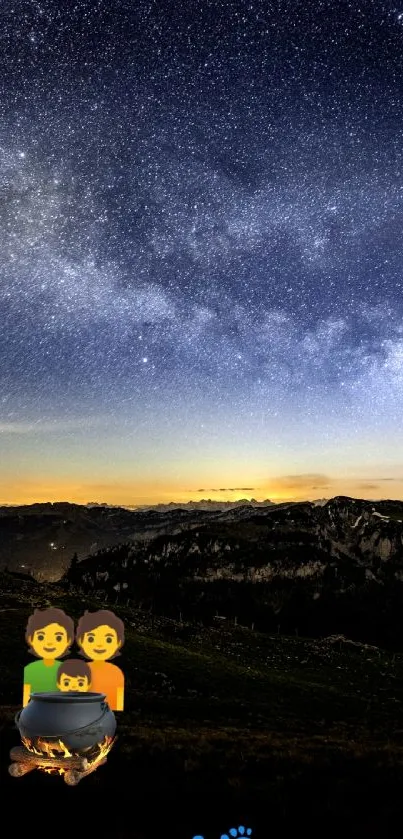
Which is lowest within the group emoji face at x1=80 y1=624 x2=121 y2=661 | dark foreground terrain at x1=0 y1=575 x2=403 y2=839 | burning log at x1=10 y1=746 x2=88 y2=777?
dark foreground terrain at x1=0 y1=575 x2=403 y2=839

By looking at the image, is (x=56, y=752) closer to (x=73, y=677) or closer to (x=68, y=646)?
(x=73, y=677)

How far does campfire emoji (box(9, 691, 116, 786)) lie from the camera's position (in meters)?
11.0

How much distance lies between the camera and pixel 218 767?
13.1 m

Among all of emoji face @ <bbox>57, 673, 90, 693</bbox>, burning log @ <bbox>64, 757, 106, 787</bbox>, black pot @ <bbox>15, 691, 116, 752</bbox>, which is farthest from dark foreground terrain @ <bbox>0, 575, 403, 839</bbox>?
emoji face @ <bbox>57, 673, 90, 693</bbox>

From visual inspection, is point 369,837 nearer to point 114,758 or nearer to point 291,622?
point 114,758

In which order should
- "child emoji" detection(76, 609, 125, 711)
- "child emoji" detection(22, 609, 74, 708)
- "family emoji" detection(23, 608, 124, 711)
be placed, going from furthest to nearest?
"child emoji" detection(76, 609, 125, 711), "family emoji" detection(23, 608, 124, 711), "child emoji" detection(22, 609, 74, 708)

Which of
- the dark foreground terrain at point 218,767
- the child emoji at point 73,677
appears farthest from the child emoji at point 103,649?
the dark foreground terrain at point 218,767

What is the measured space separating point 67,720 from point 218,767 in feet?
14.8

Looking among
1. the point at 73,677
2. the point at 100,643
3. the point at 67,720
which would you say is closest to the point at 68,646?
the point at 100,643

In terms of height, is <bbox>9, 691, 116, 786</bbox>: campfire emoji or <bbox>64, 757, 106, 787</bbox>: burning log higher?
<bbox>9, 691, 116, 786</bbox>: campfire emoji

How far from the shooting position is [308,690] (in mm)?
39062

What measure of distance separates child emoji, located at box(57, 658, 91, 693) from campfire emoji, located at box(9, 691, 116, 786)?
15.8 ft

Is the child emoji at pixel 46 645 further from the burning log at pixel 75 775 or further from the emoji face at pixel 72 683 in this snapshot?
the burning log at pixel 75 775

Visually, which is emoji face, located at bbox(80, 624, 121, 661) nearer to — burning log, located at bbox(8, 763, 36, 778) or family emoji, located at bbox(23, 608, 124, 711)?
family emoji, located at bbox(23, 608, 124, 711)
